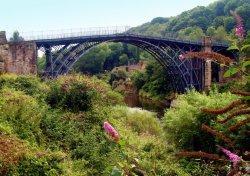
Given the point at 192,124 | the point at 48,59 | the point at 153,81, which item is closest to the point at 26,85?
the point at 192,124

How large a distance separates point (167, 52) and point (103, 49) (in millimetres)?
46226

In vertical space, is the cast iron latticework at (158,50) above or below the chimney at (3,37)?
below

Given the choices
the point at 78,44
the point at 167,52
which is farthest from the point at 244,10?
the point at 78,44

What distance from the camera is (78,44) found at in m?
46.5

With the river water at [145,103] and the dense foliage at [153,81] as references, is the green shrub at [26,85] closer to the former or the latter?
the river water at [145,103]

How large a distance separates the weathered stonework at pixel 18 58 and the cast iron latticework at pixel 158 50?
2.52 m

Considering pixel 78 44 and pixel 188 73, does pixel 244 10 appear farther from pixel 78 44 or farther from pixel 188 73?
pixel 78 44

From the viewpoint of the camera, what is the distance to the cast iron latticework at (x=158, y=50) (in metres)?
43.8

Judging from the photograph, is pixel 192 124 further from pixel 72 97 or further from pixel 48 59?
pixel 48 59

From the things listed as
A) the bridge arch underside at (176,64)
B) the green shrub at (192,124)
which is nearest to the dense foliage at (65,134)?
the green shrub at (192,124)

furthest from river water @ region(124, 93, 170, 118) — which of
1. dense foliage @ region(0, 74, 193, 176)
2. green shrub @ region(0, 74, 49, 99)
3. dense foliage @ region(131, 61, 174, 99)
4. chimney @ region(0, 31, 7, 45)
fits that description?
dense foliage @ region(0, 74, 193, 176)

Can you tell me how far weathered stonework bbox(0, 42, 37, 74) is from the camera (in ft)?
115

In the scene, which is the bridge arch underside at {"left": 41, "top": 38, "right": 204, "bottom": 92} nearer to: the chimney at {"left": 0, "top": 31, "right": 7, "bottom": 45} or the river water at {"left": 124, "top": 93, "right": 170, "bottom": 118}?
the river water at {"left": 124, "top": 93, "right": 170, "bottom": 118}

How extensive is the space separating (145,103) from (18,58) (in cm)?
3127
